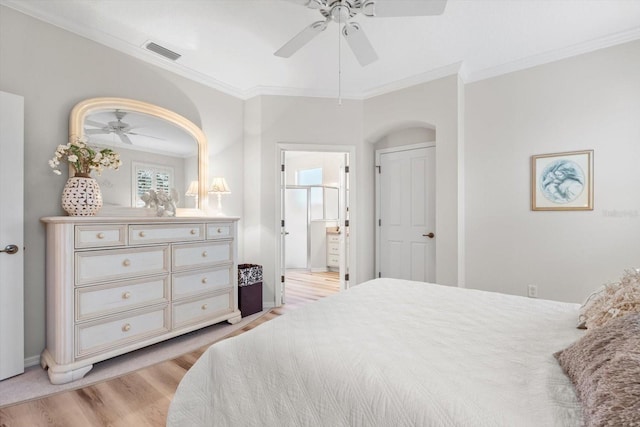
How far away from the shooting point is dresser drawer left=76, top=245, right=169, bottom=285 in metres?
2.17

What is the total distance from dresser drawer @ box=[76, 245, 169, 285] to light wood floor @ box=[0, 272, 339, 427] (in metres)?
0.72

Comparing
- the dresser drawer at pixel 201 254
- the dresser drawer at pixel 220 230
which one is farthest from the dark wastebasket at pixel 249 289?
the dresser drawer at pixel 220 230

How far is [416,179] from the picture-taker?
157 inches

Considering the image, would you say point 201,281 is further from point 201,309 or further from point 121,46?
point 121,46

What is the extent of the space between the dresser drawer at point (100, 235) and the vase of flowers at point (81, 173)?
0.27 metres

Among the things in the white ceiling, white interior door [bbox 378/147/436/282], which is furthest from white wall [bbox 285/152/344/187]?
the white ceiling

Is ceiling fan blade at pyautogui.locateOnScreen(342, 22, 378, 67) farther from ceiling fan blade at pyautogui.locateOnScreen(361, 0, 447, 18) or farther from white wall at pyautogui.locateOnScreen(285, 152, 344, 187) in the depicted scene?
white wall at pyautogui.locateOnScreen(285, 152, 344, 187)

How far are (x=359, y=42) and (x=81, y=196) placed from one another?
238 cm

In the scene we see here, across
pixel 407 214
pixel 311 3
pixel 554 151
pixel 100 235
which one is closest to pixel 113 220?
pixel 100 235

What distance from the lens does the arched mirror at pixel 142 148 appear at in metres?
2.68

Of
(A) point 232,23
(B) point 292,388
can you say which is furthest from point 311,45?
(B) point 292,388

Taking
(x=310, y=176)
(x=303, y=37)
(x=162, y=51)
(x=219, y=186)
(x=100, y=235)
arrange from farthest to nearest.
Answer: (x=310, y=176) → (x=219, y=186) → (x=162, y=51) → (x=100, y=235) → (x=303, y=37)

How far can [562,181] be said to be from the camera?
3.01 m

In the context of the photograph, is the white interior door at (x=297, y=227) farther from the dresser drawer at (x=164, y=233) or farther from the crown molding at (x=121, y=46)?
the dresser drawer at (x=164, y=233)
